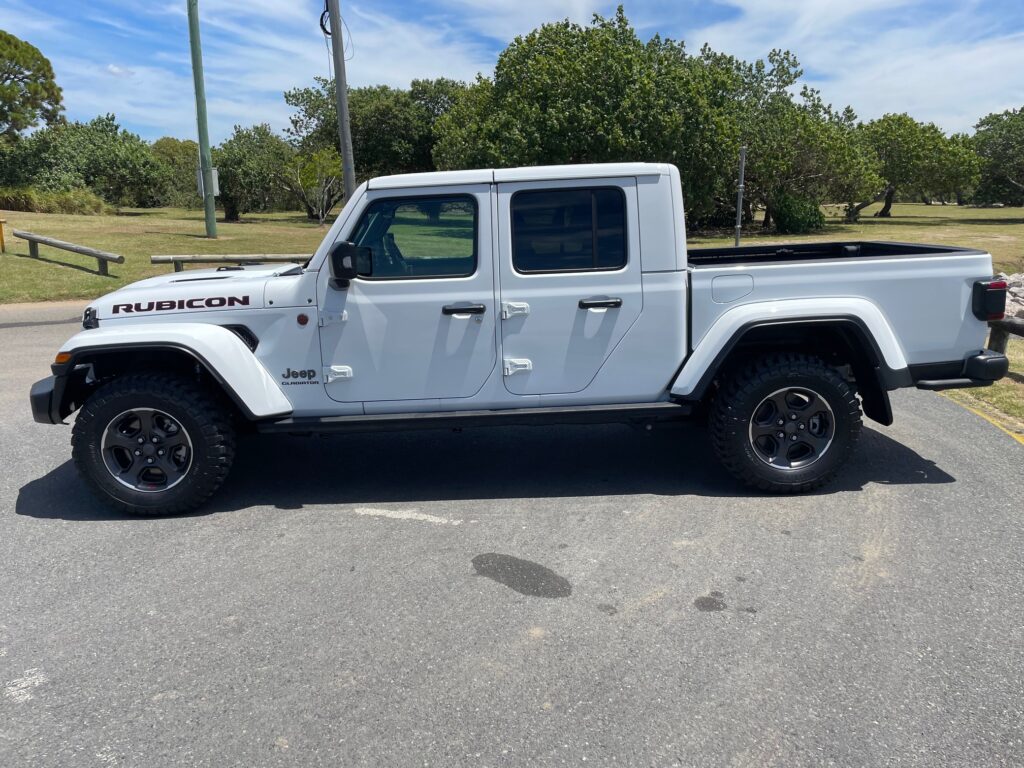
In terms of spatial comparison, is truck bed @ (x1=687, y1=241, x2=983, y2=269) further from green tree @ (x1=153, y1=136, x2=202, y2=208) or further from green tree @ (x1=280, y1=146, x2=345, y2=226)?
green tree @ (x1=153, y1=136, x2=202, y2=208)

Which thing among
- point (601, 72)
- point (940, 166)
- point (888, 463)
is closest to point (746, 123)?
point (601, 72)

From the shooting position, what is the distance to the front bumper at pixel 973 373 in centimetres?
478

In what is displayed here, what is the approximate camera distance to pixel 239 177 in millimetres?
41094

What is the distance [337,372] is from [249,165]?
3963cm

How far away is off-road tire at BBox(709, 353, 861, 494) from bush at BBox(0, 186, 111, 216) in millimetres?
39416

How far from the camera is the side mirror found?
4.50 metres

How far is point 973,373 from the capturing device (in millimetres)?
4828

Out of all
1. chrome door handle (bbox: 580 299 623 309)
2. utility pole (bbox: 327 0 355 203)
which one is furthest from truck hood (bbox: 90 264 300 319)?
utility pole (bbox: 327 0 355 203)

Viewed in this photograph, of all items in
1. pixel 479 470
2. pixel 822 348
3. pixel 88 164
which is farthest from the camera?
pixel 88 164

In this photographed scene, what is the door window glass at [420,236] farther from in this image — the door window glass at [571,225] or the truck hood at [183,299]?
the truck hood at [183,299]

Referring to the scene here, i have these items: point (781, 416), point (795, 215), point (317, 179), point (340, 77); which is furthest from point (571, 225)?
point (317, 179)

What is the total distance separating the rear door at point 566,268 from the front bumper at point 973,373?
184cm

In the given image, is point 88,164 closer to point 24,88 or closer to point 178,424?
point 24,88

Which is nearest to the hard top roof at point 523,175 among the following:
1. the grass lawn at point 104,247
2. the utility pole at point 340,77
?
the utility pole at point 340,77
